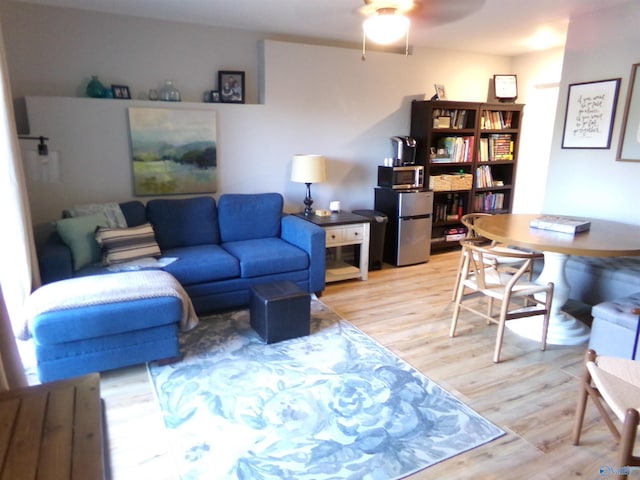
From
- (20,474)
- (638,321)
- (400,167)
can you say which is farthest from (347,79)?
(20,474)

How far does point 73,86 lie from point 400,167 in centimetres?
316

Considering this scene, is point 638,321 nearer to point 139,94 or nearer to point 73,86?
point 139,94

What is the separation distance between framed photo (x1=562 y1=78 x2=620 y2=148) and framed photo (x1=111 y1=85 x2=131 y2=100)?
397cm

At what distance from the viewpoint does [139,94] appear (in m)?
3.63

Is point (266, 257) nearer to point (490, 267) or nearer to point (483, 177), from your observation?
point (490, 267)

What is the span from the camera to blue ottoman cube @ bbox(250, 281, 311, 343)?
9.10ft

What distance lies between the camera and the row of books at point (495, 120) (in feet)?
16.3

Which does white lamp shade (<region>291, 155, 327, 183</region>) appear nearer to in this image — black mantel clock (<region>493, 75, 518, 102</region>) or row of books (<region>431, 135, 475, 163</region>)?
row of books (<region>431, 135, 475, 163</region>)

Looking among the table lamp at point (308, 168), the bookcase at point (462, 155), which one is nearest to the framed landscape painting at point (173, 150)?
the table lamp at point (308, 168)

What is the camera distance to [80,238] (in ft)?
9.68

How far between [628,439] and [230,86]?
12.5 feet

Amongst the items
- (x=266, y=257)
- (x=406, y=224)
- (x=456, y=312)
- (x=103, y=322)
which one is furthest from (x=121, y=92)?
(x=456, y=312)

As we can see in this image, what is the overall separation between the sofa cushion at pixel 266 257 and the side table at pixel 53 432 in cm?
178

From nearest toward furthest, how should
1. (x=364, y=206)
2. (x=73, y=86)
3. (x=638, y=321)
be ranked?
(x=638, y=321)
(x=73, y=86)
(x=364, y=206)
